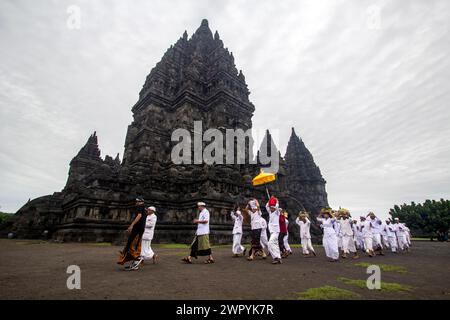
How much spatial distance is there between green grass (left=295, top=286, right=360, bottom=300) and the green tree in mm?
36151

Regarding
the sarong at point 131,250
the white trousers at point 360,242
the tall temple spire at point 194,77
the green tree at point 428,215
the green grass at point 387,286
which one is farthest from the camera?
the green tree at point 428,215

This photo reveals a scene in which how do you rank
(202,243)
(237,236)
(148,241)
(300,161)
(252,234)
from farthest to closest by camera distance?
(300,161)
(237,236)
(252,234)
(202,243)
(148,241)

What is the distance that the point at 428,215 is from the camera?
97.9 feet

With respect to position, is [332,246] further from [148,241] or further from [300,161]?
[300,161]

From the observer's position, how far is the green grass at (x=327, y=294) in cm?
338

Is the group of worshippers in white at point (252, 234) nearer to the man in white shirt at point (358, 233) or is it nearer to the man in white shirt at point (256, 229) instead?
the man in white shirt at point (256, 229)

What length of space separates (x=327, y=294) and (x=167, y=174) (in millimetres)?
16207

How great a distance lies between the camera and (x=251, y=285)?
421cm

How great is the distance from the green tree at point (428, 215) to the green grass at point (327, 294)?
1423 inches

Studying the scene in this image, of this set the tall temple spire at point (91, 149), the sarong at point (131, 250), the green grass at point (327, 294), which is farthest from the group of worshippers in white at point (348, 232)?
the tall temple spire at point (91, 149)

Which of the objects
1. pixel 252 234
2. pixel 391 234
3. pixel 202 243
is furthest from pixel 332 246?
pixel 391 234

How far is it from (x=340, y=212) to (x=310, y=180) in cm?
2833
